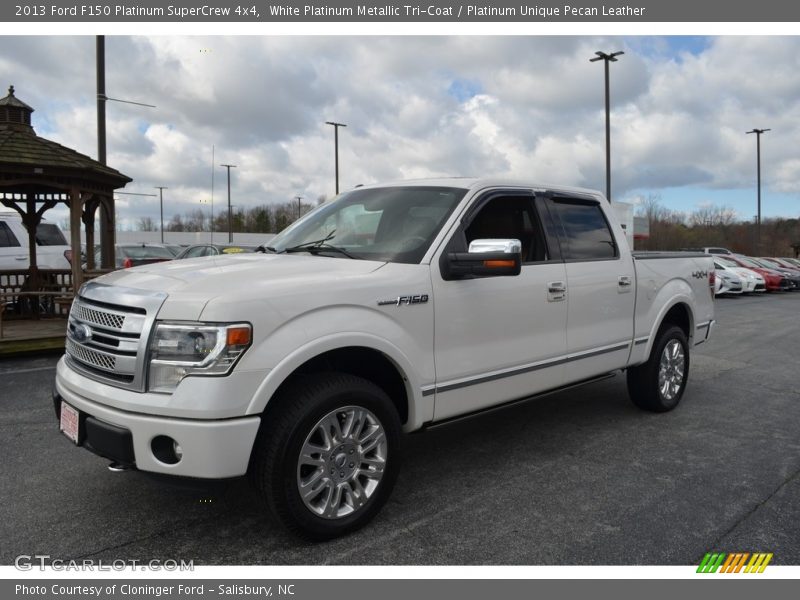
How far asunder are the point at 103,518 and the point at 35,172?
7.56m

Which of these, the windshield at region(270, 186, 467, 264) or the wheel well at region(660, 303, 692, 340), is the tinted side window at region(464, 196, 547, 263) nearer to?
the windshield at region(270, 186, 467, 264)

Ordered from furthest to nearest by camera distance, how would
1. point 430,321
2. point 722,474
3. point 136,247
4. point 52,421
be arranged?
point 136,247, point 52,421, point 722,474, point 430,321

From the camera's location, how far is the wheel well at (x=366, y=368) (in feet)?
11.0

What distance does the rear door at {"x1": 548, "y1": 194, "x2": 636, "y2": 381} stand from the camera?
4.68 metres

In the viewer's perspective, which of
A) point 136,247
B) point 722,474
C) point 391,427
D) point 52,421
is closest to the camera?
point 391,427

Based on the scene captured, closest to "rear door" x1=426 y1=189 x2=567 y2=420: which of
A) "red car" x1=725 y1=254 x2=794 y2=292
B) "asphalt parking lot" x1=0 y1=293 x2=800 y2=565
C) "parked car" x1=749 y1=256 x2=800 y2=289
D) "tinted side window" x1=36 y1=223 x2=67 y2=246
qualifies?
"asphalt parking lot" x1=0 y1=293 x2=800 y2=565

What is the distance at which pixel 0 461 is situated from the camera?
14.4ft

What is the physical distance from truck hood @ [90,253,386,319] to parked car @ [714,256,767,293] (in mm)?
22552

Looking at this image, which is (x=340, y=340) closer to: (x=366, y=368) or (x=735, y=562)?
(x=366, y=368)

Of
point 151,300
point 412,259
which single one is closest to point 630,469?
point 412,259

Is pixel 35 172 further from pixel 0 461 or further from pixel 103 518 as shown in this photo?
pixel 103 518

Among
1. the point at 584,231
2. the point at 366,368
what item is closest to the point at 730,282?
the point at 584,231

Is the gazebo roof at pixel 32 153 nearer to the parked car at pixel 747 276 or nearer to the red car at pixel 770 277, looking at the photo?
the parked car at pixel 747 276

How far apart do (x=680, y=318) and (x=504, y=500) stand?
3.35 metres
